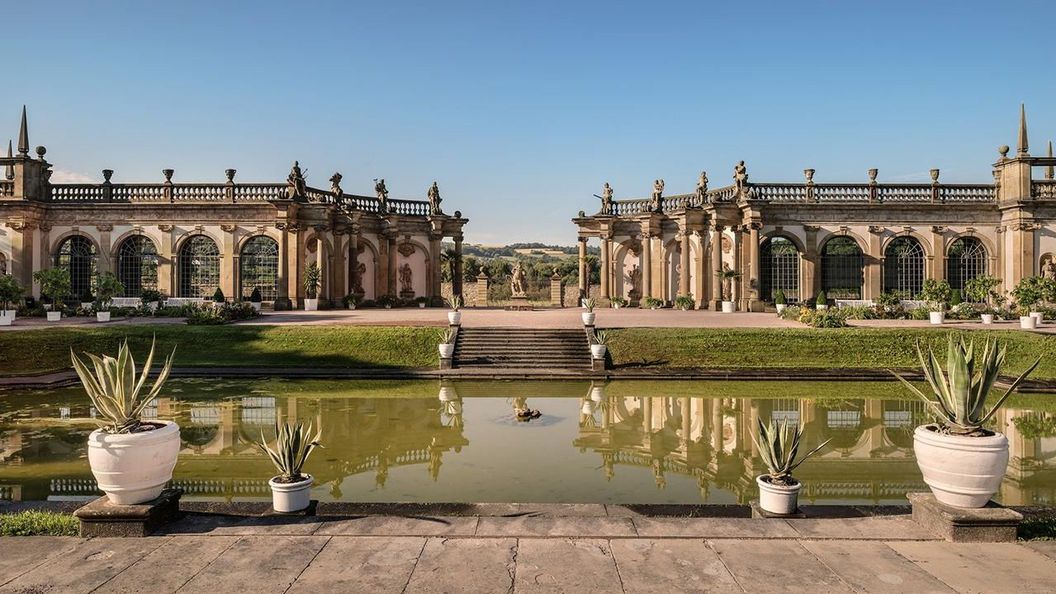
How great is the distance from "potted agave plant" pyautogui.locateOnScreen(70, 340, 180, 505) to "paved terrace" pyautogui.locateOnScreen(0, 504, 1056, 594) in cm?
48

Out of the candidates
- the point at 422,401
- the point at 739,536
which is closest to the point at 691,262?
the point at 422,401

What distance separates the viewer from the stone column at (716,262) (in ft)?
120

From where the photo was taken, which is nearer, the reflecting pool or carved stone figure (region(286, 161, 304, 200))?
the reflecting pool

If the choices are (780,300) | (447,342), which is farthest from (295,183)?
(780,300)

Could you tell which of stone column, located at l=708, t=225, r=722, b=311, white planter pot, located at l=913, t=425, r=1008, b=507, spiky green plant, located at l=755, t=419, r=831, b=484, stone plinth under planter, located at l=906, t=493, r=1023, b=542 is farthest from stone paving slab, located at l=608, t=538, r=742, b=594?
stone column, located at l=708, t=225, r=722, b=311

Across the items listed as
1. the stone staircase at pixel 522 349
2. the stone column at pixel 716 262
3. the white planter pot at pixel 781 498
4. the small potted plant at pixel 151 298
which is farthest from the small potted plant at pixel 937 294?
the small potted plant at pixel 151 298

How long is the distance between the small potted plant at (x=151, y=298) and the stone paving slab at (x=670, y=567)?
3384 cm

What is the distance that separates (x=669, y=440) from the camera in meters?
11.7

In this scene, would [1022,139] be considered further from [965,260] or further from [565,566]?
[565,566]

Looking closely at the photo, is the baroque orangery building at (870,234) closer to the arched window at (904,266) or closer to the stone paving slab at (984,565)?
the arched window at (904,266)

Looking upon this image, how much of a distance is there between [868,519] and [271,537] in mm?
5951

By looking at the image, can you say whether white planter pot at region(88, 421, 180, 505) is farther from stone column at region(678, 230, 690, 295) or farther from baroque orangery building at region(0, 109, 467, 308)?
stone column at region(678, 230, 690, 295)

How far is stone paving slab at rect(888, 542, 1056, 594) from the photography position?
16.5ft

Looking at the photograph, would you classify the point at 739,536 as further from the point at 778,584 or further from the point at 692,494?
the point at 692,494
